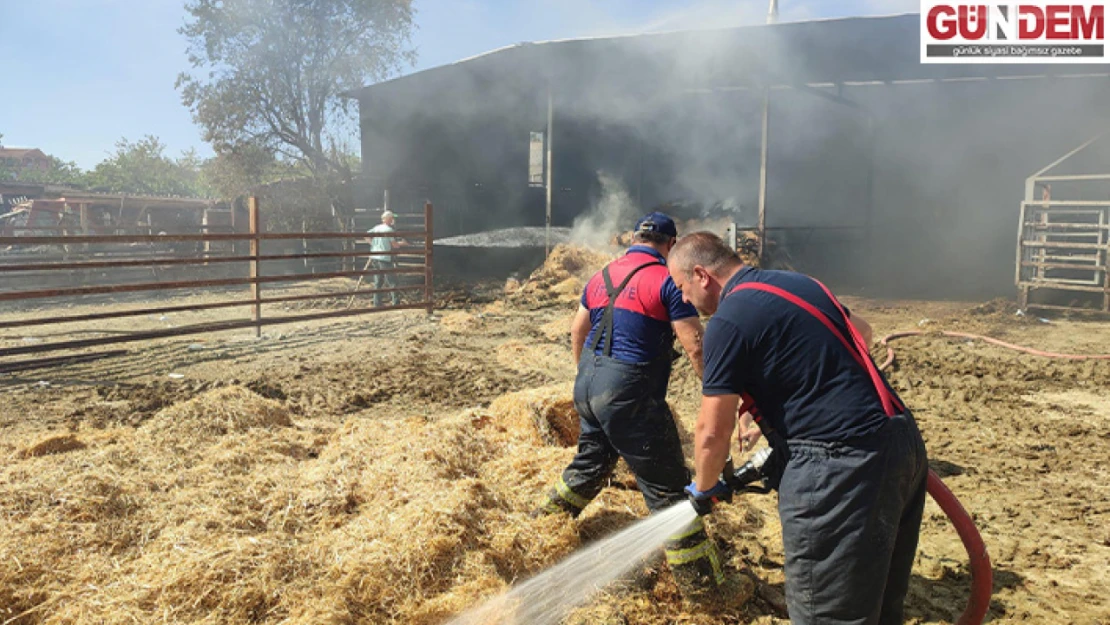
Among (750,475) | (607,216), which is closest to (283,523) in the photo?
(750,475)

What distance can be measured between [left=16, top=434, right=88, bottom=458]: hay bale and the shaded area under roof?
44.0ft

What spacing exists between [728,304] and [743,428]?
0.99m

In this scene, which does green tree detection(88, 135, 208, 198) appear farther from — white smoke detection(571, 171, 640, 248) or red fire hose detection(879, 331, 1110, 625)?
red fire hose detection(879, 331, 1110, 625)

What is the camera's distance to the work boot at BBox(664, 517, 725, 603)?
292 centimetres

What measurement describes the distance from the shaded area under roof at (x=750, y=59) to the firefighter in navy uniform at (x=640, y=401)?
12.5m

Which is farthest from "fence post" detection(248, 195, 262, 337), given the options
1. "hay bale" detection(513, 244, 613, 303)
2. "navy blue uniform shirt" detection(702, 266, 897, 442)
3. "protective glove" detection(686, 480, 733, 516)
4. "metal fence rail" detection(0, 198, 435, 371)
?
"navy blue uniform shirt" detection(702, 266, 897, 442)

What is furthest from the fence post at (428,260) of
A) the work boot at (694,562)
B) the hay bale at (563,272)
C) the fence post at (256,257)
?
the work boot at (694,562)

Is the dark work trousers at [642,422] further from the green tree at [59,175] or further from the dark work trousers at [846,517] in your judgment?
the green tree at [59,175]

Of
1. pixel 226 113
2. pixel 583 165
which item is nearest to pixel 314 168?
pixel 226 113

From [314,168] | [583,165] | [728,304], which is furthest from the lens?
[314,168]

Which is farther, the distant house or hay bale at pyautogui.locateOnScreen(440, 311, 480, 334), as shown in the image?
the distant house

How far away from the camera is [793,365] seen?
2139mm

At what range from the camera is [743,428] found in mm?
3020

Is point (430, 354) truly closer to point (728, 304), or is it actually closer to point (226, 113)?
point (728, 304)
